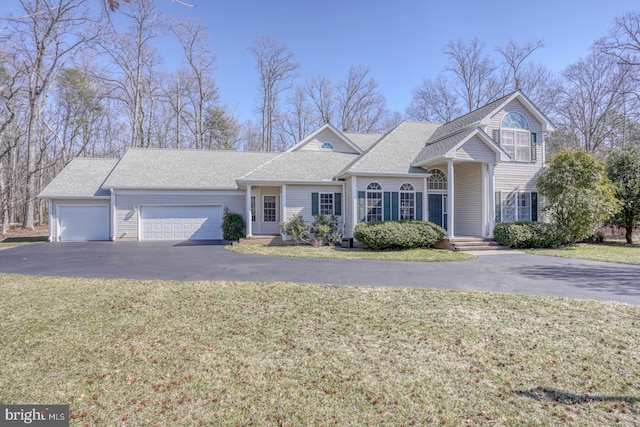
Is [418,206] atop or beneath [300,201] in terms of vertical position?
beneath

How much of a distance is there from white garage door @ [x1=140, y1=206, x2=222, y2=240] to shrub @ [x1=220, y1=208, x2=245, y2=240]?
4.96 ft

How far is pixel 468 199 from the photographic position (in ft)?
52.7

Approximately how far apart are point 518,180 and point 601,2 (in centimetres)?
736

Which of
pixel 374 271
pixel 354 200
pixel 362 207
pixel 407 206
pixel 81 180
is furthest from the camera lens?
pixel 81 180

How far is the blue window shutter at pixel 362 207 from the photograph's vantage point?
14906 mm

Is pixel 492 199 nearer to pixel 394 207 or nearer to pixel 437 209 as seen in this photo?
pixel 437 209

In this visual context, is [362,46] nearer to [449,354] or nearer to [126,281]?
[126,281]

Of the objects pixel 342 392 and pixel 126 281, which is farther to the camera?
pixel 126 281

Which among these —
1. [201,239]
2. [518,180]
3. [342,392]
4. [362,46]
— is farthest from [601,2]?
[201,239]

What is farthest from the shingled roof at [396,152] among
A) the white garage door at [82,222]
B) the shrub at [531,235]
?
the white garage door at [82,222]

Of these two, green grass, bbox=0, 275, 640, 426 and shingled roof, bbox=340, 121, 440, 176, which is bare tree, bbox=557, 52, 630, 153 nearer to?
shingled roof, bbox=340, 121, 440, 176

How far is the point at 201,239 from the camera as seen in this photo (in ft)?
59.9

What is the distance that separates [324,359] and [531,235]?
13.4 meters

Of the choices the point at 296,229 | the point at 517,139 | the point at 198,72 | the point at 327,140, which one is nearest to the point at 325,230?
the point at 296,229
